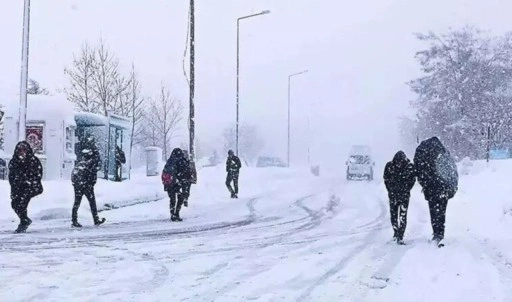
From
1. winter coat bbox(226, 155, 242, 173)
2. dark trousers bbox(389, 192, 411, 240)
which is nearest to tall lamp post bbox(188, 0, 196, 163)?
winter coat bbox(226, 155, 242, 173)

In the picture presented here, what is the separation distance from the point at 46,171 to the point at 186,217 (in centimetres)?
1137

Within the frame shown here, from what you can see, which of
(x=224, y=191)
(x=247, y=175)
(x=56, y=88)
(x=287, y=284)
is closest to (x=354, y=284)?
(x=287, y=284)

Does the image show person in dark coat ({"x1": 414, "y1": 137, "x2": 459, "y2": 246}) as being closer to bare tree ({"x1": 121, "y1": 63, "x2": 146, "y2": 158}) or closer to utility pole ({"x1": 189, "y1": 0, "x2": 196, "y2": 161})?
utility pole ({"x1": 189, "y1": 0, "x2": 196, "y2": 161})

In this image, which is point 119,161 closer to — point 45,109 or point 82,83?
point 45,109

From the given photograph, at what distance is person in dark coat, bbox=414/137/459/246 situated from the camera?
10328 millimetres

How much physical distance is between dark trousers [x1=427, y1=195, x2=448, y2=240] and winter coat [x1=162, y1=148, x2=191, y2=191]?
6159 millimetres

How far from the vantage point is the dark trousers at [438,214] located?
10.3 m

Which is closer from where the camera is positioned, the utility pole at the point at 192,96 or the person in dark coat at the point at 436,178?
the person in dark coat at the point at 436,178

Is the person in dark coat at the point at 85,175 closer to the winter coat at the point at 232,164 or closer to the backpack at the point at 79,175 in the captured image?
the backpack at the point at 79,175

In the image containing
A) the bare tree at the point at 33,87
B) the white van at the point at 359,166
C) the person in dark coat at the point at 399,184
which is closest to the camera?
the person in dark coat at the point at 399,184

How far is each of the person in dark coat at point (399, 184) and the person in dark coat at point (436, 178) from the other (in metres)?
0.18

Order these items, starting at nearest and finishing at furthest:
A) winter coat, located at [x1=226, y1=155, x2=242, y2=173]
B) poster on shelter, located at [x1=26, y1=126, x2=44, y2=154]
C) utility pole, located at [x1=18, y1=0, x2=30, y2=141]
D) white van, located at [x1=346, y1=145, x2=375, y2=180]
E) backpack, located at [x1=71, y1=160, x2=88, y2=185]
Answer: backpack, located at [x1=71, y1=160, x2=88, y2=185] → utility pole, located at [x1=18, y1=0, x2=30, y2=141] → winter coat, located at [x1=226, y1=155, x2=242, y2=173] → poster on shelter, located at [x1=26, y1=126, x2=44, y2=154] → white van, located at [x1=346, y1=145, x2=375, y2=180]

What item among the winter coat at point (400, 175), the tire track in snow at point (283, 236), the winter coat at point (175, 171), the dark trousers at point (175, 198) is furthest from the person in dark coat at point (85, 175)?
the winter coat at point (400, 175)

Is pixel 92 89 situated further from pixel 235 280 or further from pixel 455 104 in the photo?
pixel 235 280
